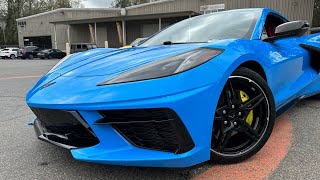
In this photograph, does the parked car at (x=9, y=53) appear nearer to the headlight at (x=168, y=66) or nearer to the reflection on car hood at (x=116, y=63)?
the reflection on car hood at (x=116, y=63)

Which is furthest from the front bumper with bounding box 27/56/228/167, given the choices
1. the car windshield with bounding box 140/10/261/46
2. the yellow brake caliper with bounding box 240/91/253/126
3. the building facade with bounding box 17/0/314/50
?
the building facade with bounding box 17/0/314/50

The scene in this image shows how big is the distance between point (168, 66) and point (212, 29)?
1.30 meters

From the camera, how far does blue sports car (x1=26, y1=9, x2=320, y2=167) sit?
197 cm

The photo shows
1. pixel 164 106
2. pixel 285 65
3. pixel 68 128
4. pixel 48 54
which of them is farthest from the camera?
pixel 48 54

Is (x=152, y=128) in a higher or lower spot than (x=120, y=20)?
lower

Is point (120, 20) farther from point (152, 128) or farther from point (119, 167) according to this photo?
point (152, 128)

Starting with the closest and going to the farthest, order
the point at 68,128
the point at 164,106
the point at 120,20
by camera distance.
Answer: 1. the point at 164,106
2. the point at 68,128
3. the point at 120,20

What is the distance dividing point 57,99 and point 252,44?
5.32ft

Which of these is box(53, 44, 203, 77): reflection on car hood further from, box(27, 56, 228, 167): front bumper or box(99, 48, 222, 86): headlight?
box(27, 56, 228, 167): front bumper

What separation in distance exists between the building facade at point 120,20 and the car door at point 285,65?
20.4 metres

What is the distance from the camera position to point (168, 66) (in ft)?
6.93

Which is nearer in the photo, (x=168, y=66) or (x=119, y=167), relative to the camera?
(x=168, y=66)

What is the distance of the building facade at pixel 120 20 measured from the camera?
87.7 ft

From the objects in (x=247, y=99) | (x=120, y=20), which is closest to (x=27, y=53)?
(x=120, y=20)
